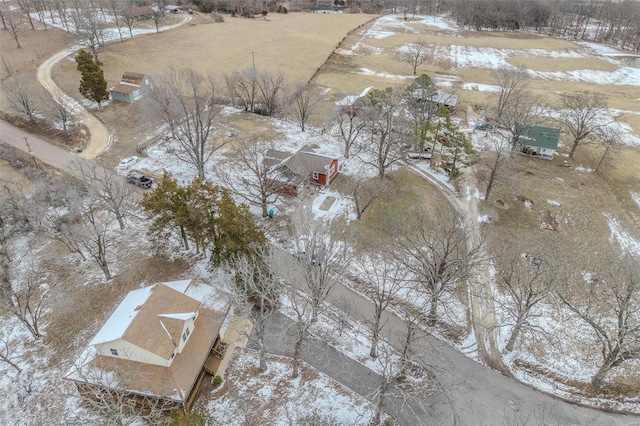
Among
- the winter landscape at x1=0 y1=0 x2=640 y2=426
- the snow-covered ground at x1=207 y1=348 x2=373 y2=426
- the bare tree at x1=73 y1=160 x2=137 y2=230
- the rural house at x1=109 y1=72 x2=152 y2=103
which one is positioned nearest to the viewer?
the snow-covered ground at x1=207 y1=348 x2=373 y2=426

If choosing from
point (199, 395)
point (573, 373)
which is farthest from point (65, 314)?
point (573, 373)

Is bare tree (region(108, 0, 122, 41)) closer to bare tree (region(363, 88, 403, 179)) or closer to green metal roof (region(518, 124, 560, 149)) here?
bare tree (region(363, 88, 403, 179))

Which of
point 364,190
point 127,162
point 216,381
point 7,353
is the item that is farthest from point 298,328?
point 127,162

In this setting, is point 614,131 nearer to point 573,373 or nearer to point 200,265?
point 573,373

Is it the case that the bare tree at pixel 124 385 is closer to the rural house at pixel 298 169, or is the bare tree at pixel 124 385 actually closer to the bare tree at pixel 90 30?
the rural house at pixel 298 169

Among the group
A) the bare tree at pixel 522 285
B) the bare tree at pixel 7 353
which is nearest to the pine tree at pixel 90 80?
the bare tree at pixel 7 353

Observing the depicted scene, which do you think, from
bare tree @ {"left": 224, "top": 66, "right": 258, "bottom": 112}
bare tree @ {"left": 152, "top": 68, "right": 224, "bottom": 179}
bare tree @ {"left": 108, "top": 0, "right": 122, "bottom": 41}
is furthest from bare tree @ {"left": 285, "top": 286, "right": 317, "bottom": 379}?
bare tree @ {"left": 108, "top": 0, "right": 122, "bottom": 41}

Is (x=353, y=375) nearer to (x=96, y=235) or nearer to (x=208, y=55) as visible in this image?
(x=96, y=235)
